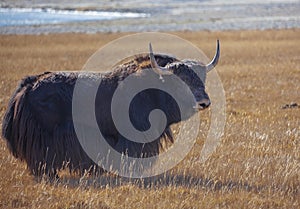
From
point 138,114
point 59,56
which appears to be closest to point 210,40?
point 59,56

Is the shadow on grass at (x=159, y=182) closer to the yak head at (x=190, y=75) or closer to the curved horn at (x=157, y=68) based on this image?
the yak head at (x=190, y=75)

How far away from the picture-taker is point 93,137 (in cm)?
805

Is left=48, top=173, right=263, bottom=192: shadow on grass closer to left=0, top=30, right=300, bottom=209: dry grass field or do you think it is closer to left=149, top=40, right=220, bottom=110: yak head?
left=0, top=30, right=300, bottom=209: dry grass field

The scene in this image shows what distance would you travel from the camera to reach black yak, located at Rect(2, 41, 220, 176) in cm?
792

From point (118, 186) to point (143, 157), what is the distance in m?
0.88

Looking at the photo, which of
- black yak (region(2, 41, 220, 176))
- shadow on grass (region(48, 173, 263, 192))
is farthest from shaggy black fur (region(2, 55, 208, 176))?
shadow on grass (region(48, 173, 263, 192))

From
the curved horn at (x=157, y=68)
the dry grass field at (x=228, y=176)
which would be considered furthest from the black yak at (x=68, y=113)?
the dry grass field at (x=228, y=176)

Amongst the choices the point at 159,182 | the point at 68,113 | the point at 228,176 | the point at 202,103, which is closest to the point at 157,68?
the point at 202,103

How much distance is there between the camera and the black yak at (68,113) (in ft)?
26.0

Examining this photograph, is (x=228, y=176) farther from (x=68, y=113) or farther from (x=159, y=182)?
(x=68, y=113)

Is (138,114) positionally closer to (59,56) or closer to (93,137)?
(93,137)

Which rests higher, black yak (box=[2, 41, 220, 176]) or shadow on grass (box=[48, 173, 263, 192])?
black yak (box=[2, 41, 220, 176])

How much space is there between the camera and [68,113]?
802 cm

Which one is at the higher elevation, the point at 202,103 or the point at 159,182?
the point at 202,103
